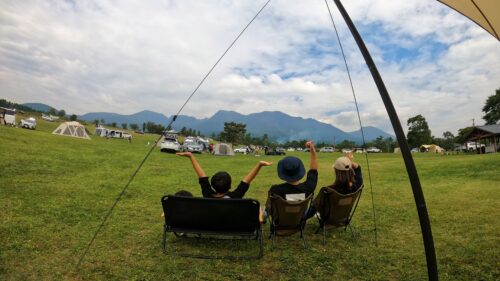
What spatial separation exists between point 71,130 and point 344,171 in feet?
132

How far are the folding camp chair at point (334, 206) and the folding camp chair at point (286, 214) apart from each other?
0.34m

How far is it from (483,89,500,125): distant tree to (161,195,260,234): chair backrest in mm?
66545

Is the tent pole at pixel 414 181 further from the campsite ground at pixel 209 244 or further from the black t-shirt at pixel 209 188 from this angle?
the black t-shirt at pixel 209 188

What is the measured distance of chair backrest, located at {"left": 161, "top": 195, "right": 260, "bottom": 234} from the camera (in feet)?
13.3

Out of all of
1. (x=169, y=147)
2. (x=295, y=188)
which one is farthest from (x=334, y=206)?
(x=169, y=147)

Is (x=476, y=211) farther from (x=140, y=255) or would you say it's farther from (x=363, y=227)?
(x=140, y=255)

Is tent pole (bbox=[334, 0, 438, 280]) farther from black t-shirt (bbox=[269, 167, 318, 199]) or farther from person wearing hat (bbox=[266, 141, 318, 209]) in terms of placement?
black t-shirt (bbox=[269, 167, 318, 199])

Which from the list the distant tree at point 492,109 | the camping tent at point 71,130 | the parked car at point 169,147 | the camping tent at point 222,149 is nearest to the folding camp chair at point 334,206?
the parked car at point 169,147

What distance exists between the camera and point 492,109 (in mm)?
57125

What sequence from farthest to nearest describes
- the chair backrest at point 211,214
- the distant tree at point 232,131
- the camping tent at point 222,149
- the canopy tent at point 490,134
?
the distant tree at point 232,131 → the camping tent at point 222,149 → the canopy tent at point 490,134 → the chair backrest at point 211,214

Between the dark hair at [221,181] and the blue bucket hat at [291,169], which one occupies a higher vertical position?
the blue bucket hat at [291,169]

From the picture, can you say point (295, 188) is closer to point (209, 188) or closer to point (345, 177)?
point (345, 177)

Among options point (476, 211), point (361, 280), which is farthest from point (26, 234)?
point (476, 211)

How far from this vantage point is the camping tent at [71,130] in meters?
37.9
